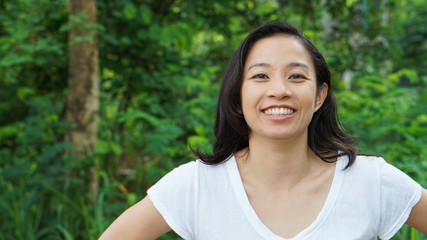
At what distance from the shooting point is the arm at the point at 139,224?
5.34ft

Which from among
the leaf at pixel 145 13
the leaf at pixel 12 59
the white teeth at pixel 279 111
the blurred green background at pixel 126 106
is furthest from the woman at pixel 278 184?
the leaf at pixel 145 13

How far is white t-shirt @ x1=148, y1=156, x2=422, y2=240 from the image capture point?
1.58 metres

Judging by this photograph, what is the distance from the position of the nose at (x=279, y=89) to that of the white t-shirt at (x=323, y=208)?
0.34 m

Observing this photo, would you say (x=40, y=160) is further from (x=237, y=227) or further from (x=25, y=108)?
(x=237, y=227)

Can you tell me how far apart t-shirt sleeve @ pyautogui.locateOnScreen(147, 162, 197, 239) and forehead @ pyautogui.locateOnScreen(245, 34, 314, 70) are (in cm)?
47

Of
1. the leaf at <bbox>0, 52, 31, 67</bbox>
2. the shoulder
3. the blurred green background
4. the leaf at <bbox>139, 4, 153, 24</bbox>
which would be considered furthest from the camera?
the leaf at <bbox>139, 4, 153, 24</bbox>

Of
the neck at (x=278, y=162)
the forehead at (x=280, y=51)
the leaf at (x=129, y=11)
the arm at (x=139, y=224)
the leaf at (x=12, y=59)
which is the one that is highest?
the leaf at (x=129, y=11)

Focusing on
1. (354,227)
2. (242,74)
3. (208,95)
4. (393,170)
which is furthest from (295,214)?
(208,95)

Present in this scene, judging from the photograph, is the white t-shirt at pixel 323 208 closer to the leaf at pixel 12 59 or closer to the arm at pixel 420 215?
the arm at pixel 420 215

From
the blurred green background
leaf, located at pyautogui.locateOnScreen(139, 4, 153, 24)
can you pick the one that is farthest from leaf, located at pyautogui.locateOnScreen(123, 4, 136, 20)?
leaf, located at pyautogui.locateOnScreen(139, 4, 153, 24)

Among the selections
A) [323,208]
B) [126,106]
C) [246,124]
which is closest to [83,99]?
[126,106]

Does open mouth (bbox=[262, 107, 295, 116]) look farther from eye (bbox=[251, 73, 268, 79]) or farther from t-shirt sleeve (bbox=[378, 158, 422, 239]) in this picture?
t-shirt sleeve (bbox=[378, 158, 422, 239])

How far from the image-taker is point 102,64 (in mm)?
4336

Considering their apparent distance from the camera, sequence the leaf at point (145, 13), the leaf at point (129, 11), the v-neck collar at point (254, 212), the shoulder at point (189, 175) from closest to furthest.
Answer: the v-neck collar at point (254, 212) < the shoulder at point (189, 175) < the leaf at point (129, 11) < the leaf at point (145, 13)
